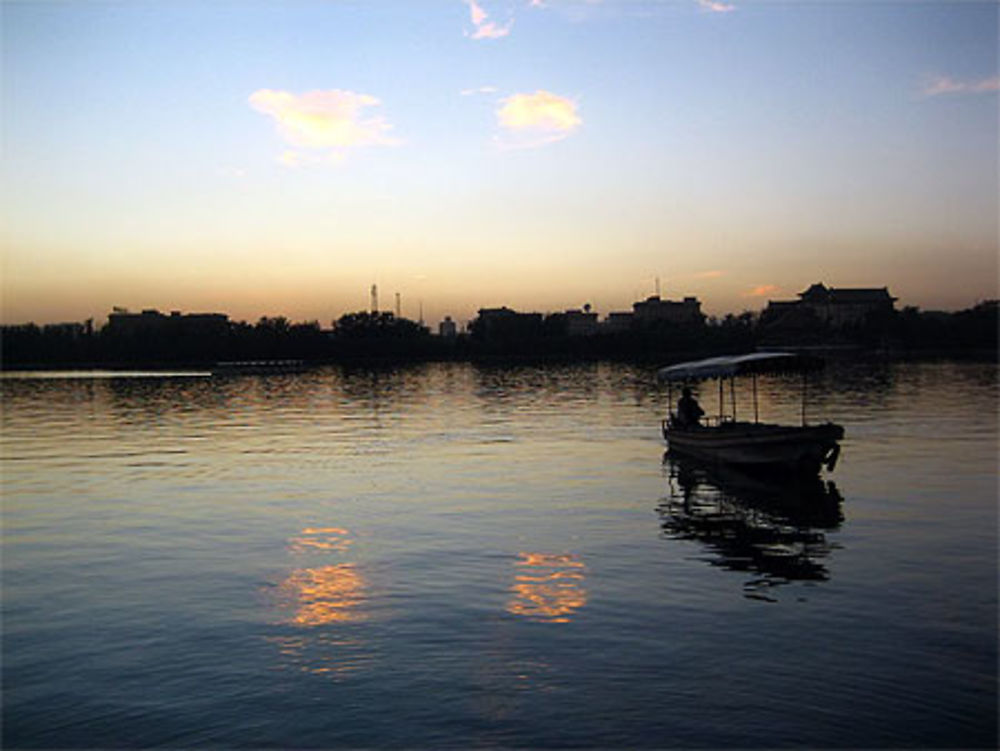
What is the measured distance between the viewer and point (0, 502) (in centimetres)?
2881

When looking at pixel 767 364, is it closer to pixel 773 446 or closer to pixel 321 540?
pixel 773 446

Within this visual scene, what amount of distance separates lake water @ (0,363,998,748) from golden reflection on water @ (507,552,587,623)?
78 mm

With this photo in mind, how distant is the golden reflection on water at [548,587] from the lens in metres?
15.4

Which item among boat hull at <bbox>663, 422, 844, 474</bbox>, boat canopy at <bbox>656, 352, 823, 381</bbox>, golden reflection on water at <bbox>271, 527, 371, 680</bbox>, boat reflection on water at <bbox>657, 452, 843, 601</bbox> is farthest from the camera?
boat canopy at <bbox>656, 352, 823, 381</bbox>

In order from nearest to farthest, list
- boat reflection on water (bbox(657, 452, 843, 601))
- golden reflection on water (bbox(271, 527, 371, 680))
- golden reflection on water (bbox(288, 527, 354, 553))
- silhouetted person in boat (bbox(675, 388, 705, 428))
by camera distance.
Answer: golden reflection on water (bbox(271, 527, 371, 680))
boat reflection on water (bbox(657, 452, 843, 601))
golden reflection on water (bbox(288, 527, 354, 553))
silhouetted person in boat (bbox(675, 388, 705, 428))

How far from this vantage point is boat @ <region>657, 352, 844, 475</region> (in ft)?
96.0

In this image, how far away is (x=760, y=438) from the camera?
30484 mm

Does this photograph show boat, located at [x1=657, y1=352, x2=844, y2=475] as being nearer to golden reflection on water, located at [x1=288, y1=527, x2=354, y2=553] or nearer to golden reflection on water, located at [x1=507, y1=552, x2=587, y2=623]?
golden reflection on water, located at [x1=507, y1=552, x2=587, y2=623]

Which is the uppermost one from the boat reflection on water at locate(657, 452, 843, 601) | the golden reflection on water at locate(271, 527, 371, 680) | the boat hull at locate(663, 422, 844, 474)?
the boat hull at locate(663, 422, 844, 474)

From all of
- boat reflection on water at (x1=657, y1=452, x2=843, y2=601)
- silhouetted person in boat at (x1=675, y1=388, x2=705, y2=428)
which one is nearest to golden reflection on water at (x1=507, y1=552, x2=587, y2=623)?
boat reflection on water at (x1=657, y1=452, x2=843, y2=601)

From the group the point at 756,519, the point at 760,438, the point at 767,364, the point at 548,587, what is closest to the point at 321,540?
the point at 548,587

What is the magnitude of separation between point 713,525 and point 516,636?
33.9 feet

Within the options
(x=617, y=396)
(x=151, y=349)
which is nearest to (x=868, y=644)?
(x=617, y=396)

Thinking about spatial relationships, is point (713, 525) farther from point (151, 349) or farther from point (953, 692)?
point (151, 349)
